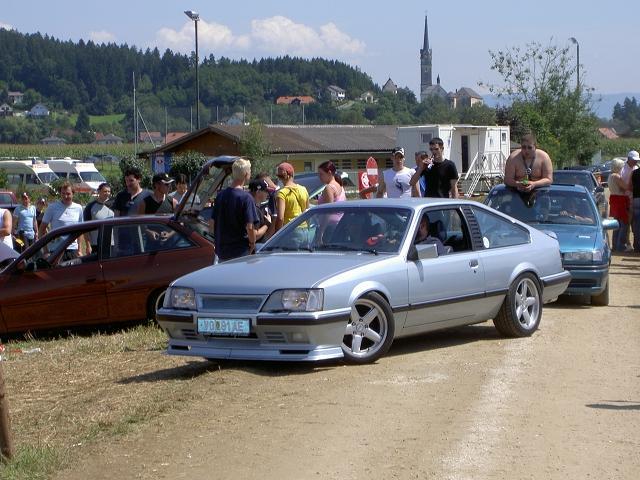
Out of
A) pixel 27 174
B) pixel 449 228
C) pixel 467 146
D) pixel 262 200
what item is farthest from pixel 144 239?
pixel 27 174

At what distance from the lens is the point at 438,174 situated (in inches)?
553

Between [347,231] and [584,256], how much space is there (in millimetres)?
4413

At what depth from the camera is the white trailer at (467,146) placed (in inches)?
2120

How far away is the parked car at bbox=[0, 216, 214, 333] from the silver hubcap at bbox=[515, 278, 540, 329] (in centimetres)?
381

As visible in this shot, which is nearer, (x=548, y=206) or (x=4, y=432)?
(x=4, y=432)

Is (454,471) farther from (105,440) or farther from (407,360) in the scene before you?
(407,360)

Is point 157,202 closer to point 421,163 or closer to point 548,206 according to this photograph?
point 421,163

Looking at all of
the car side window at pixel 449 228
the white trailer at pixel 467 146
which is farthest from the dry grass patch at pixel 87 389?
the white trailer at pixel 467 146

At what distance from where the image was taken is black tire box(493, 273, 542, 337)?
10.6m

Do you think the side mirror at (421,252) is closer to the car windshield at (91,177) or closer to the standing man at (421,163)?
the standing man at (421,163)

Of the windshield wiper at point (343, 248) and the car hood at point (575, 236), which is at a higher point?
the windshield wiper at point (343, 248)

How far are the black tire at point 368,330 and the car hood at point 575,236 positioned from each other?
491 centimetres

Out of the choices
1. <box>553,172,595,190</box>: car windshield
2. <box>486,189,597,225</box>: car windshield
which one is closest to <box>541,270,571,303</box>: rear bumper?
<box>486,189,597,225</box>: car windshield

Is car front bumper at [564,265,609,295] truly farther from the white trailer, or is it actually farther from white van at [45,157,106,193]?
white van at [45,157,106,193]
